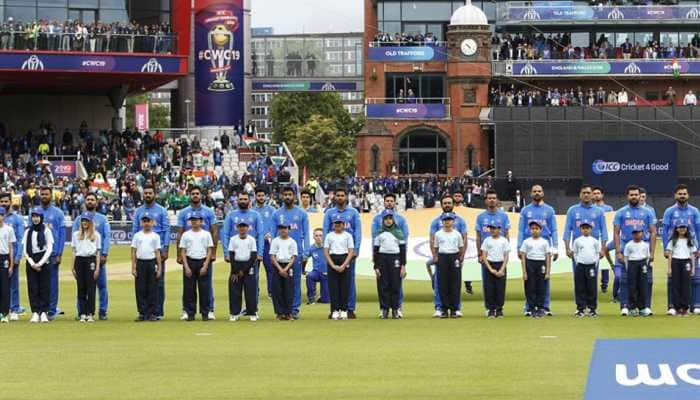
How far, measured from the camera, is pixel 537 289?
22812 mm

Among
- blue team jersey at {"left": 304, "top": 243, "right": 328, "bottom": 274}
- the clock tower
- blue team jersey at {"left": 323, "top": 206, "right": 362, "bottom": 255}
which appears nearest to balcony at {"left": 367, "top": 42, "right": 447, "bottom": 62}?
the clock tower

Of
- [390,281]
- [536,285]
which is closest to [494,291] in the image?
[536,285]

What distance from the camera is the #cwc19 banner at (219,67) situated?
74.9 m

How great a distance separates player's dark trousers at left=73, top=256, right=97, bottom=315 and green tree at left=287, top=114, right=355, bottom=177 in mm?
100952

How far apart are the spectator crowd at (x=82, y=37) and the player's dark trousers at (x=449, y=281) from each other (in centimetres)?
4122

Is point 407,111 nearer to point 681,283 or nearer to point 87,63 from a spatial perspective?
point 87,63

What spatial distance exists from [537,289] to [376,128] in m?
60.2

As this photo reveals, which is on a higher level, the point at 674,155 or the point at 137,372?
the point at 674,155

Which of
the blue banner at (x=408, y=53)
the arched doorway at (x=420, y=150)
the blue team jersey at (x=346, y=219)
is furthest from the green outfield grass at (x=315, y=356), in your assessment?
the blue banner at (x=408, y=53)

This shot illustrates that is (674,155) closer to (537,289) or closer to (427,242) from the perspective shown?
(427,242)

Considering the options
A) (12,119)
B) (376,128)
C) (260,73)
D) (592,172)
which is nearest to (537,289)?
(592,172)

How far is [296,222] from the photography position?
23.6m

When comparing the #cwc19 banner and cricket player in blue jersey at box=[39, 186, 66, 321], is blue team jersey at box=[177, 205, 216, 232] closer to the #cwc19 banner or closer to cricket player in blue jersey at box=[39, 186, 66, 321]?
cricket player in blue jersey at box=[39, 186, 66, 321]

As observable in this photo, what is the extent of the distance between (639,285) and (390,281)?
3554 millimetres
